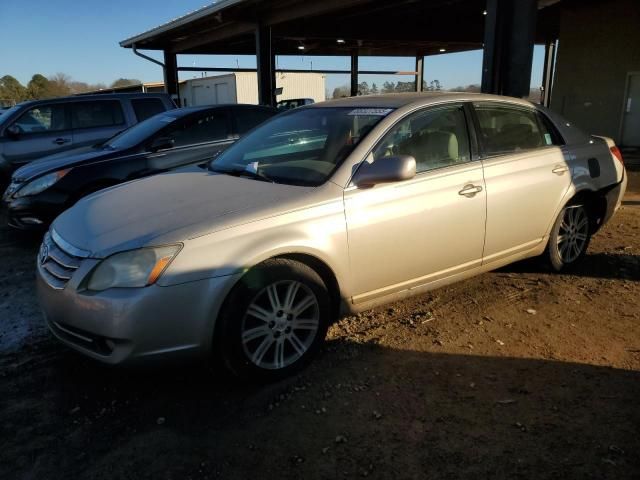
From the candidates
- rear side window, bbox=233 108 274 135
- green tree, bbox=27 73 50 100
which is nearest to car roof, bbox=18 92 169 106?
rear side window, bbox=233 108 274 135

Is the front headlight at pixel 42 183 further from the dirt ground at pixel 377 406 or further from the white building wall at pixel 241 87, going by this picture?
the white building wall at pixel 241 87

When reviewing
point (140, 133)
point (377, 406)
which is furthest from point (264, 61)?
point (377, 406)

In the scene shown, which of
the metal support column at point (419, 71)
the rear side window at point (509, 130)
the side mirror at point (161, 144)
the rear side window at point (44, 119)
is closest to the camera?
the rear side window at point (509, 130)

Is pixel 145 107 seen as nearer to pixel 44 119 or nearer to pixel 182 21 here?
pixel 44 119

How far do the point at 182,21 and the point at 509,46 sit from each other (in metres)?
Answer: 12.1

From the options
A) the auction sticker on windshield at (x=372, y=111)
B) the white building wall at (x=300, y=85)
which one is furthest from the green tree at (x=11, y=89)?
the auction sticker on windshield at (x=372, y=111)

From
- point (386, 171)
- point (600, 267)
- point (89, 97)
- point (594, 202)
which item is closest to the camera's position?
point (386, 171)

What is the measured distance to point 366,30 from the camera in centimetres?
1892

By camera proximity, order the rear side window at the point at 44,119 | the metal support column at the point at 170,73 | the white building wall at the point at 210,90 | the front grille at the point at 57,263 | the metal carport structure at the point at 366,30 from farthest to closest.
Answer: the white building wall at the point at 210,90 → the metal support column at the point at 170,73 → the rear side window at the point at 44,119 → the metal carport structure at the point at 366,30 → the front grille at the point at 57,263

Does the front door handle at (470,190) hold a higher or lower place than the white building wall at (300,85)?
lower

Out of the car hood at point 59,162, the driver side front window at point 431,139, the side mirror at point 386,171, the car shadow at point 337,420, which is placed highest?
the driver side front window at point 431,139

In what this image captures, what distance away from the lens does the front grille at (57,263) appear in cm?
287

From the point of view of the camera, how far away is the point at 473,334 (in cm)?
365

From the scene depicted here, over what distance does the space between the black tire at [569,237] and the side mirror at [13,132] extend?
7.94 m
